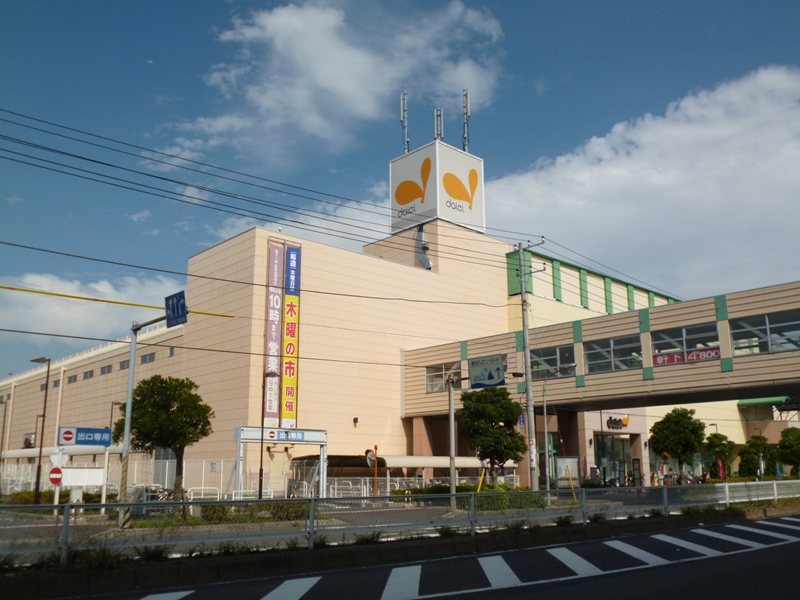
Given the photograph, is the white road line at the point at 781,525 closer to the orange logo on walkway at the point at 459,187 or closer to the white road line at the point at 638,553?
the white road line at the point at 638,553

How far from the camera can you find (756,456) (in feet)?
226

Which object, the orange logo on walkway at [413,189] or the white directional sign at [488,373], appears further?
the orange logo on walkway at [413,189]

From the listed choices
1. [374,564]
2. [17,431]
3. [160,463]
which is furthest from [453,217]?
[17,431]

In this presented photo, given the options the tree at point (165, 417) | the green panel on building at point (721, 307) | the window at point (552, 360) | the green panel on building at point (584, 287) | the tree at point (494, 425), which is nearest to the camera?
the tree at point (165, 417)

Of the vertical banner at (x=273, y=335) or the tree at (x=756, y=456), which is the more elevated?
the vertical banner at (x=273, y=335)

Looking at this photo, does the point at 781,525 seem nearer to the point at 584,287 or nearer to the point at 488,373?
the point at 488,373

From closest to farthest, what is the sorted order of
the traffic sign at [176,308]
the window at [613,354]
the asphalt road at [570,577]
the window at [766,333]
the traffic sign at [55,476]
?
the asphalt road at [570,577] < the traffic sign at [176,308] < the traffic sign at [55,476] < the window at [766,333] < the window at [613,354]

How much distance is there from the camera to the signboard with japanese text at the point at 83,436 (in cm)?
2286

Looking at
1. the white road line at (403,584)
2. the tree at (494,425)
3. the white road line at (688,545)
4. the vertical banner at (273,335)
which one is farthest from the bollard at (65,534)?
the vertical banner at (273,335)

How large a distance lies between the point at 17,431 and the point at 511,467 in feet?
183

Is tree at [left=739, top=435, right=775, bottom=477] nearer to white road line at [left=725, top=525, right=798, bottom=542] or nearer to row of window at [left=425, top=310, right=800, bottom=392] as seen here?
row of window at [left=425, top=310, right=800, bottom=392]

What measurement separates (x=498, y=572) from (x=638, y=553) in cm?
398

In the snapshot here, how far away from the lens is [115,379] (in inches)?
2330

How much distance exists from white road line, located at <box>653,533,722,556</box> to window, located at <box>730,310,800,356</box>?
1902cm
